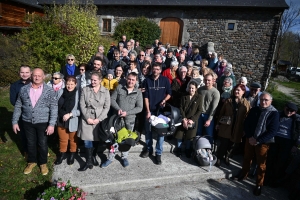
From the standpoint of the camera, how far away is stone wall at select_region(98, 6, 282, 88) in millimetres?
13164

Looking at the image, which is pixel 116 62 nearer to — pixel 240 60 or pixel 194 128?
pixel 194 128

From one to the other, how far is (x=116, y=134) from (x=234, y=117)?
93.1 inches

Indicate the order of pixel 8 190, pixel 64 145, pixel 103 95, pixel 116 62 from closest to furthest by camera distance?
pixel 8 190, pixel 103 95, pixel 64 145, pixel 116 62

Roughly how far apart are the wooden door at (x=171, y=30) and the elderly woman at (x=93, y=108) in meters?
12.8

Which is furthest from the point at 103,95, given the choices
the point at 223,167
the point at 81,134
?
the point at 223,167

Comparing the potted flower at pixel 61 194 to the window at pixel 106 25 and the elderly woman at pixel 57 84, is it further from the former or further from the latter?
the window at pixel 106 25

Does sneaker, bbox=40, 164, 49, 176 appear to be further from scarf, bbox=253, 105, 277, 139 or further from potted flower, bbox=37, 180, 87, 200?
scarf, bbox=253, 105, 277, 139

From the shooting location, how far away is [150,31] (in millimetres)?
14383

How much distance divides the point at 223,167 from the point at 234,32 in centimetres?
1195

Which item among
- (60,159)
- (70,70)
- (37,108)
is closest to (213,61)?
(70,70)

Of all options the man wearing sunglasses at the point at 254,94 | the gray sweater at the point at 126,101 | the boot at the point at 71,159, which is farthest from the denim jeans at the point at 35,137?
the man wearing sunglasses at the point at 254,94

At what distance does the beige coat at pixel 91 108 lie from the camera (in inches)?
144

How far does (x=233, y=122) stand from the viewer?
4.15 meters

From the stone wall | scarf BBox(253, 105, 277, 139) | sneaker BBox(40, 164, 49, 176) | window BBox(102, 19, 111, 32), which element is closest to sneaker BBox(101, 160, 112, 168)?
sneaker BBox(40, 164, 49, 176)
